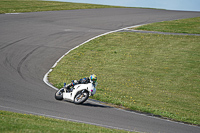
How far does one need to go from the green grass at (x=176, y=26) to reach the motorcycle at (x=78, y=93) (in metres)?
22.7

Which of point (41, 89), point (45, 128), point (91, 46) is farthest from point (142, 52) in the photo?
point (45, 128)

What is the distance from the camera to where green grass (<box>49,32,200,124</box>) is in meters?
16.4

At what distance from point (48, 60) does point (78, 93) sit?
10.6 m

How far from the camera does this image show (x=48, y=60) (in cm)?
2458

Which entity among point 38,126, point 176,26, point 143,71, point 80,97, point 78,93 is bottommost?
point 38,126

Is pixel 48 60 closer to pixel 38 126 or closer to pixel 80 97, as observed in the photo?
pixel 80 97

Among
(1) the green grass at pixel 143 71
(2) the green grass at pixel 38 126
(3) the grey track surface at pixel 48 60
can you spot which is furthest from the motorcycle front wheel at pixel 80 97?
(2) the green grass at pixel 38 126

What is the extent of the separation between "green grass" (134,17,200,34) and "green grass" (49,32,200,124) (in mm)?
2844

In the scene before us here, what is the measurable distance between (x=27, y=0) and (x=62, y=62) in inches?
1564

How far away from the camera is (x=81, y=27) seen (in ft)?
118

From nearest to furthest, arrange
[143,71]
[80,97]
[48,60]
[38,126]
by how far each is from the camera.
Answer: [38,126] → [80,97] → [143,71] → [48,60]

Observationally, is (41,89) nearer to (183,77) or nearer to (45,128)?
(45,128)

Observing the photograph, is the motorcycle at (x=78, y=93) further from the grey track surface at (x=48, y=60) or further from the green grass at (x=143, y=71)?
the green grass at (x=143, y=71)

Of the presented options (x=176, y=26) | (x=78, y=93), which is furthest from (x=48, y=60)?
(x=176, y=26)
